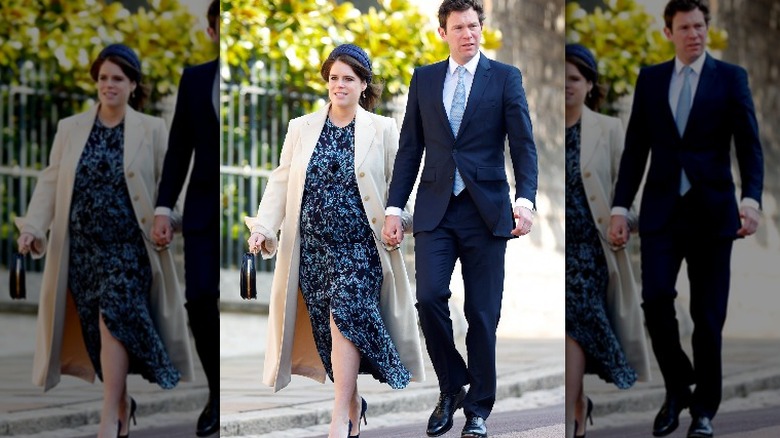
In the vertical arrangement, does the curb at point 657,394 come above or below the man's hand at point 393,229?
below

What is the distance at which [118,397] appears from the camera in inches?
244

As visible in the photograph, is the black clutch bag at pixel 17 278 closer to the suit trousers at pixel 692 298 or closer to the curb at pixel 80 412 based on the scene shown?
the curb at pixel 80 412

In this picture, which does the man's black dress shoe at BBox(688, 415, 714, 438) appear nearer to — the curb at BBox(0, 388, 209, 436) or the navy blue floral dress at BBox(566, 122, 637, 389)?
the navy blue floral dress at BBox(566, 122, 637, 389)

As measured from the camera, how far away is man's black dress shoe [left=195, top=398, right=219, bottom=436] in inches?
253

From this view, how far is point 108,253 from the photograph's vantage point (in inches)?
248

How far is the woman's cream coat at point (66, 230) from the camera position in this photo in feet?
20.1

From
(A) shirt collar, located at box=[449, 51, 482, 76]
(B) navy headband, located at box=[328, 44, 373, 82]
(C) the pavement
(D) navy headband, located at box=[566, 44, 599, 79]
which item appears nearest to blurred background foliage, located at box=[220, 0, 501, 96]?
(B) navy headband, located at box=[328, 44, 373, 82]

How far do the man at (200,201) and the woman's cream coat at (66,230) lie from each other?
0.21ft

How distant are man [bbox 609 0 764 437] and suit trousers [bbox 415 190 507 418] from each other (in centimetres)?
64

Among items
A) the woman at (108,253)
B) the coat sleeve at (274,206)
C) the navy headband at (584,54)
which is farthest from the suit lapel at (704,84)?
the woman at (108,253)

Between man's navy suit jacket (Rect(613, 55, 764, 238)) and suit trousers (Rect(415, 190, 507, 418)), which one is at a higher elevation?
man's navy suit jacket (Rect(613, 55, 764, 238))

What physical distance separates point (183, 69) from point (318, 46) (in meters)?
1.50

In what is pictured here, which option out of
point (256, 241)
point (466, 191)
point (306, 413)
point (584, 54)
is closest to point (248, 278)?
point (256, 241)

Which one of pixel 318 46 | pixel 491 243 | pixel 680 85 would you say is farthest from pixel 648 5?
pixel 318 46
